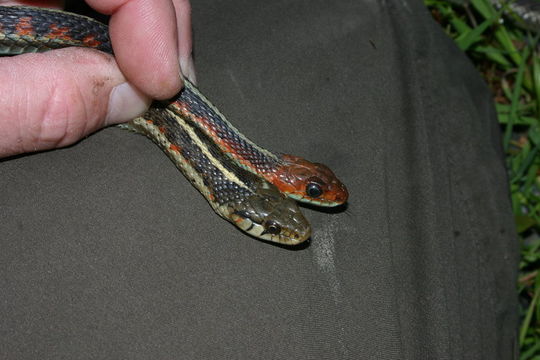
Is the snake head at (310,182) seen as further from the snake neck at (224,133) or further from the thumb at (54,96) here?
the thumb at (54,96)

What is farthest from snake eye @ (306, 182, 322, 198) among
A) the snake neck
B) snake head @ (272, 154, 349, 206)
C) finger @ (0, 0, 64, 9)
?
finger @ (0, 0, 64, 9)

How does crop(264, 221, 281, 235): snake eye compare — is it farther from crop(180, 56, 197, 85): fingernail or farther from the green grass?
the green grass

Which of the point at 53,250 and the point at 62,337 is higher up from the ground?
the point at 53,250

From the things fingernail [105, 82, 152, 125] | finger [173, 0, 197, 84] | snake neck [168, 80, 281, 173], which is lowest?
snake neck [168, 80, 281, 173]

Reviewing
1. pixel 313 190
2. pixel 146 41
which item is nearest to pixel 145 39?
pixel 146 41

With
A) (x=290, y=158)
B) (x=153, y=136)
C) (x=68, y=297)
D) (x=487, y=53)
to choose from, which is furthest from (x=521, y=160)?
(x=68, y=297)

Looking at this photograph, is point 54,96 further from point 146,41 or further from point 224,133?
point 224,133

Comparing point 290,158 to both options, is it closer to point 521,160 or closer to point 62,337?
point 62,337

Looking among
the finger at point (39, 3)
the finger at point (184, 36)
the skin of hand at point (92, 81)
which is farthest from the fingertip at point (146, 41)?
the finger at point (39, 3)
